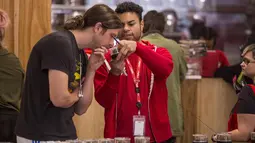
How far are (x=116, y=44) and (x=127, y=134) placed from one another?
0.57 metres

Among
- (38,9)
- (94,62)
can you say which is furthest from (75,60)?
(38,9)

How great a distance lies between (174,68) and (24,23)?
1.62 meters

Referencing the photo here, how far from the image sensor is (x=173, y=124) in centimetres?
549

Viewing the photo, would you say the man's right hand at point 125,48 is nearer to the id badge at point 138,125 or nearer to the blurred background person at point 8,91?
the id badge at point 138,125

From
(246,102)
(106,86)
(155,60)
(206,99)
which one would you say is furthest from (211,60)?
(106,86)

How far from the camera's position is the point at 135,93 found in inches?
144

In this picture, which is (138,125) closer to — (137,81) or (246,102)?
(137,81)

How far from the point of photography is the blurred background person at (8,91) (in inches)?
160

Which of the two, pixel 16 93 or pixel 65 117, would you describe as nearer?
pixel 65 117

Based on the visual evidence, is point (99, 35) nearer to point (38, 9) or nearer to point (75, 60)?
point (75, 60)

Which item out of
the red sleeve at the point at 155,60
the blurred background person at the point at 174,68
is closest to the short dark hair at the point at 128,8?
the red sleeve at the point at 155,60

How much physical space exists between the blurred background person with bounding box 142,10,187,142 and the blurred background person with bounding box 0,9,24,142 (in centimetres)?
168

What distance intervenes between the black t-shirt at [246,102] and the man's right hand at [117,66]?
823 millimetres

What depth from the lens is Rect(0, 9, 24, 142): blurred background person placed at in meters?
4.06
